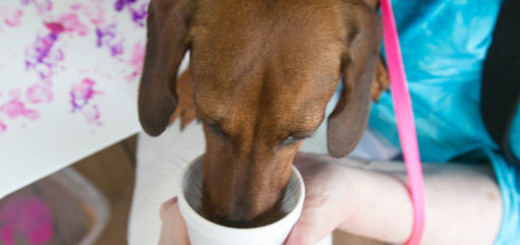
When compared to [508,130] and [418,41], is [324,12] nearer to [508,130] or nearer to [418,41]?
[418,41]

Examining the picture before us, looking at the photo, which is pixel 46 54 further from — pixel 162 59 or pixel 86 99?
pixel 162 59

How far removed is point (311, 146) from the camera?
4.29 feet

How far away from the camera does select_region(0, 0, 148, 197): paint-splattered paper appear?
1070 mm

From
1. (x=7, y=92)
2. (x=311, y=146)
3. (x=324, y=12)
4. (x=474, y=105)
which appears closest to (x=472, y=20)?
(x=474, y=105)

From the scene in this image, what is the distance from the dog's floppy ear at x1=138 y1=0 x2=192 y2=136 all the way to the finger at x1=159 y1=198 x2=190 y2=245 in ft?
0.54

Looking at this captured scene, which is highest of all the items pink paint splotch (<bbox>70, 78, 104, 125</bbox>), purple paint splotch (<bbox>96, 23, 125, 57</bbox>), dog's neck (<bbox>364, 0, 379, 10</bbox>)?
dog's neck (<bbox>364, 0, 379, 10</bbox>)

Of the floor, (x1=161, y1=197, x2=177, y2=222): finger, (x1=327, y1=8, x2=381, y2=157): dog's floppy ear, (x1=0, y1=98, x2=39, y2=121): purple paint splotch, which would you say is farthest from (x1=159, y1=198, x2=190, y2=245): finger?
the floor

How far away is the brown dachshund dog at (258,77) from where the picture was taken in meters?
0.78

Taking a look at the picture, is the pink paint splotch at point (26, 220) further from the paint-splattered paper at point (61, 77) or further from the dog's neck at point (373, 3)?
the dog's neck at point (373, 3)

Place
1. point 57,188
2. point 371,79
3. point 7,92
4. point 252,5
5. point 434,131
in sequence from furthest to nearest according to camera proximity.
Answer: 1. point 57,188
2. point 434,131
3. point 7,92
4. point 371,79
5. point 252,5

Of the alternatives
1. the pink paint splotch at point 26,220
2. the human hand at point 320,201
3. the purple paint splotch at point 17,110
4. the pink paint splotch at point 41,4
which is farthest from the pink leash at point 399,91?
the pink paint splotch at point 26,220

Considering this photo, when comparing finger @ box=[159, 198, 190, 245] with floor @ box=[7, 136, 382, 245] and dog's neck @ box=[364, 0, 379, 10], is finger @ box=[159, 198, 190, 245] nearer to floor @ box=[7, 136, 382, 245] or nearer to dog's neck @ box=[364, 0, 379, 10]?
dog's neck @ box=[364, 0, 379, 10]

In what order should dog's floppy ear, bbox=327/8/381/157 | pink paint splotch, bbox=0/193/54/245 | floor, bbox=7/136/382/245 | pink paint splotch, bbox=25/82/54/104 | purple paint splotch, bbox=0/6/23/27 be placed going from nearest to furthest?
dog's floppy ear, bbox=327/8/381/157 < purple paint splotch, bbox=0/6/23/27 < pink paint splotch, bbox=25/82/54/104 < pink paint splotch, bbox=0/193/54/245 < floor, bbox=7/136/382/245

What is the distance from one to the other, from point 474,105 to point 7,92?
109cm
